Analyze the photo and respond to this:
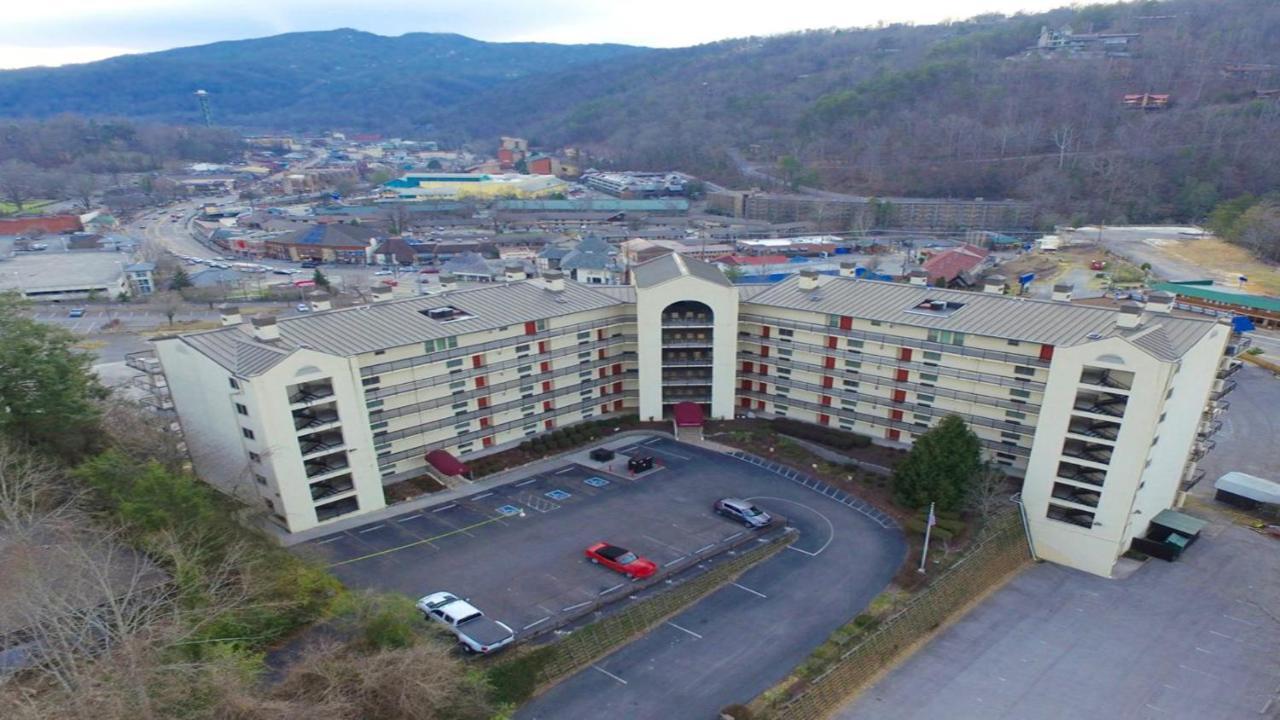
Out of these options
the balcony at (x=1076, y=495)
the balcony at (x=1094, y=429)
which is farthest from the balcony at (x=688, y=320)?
the balcony at (x=1076, y=495)

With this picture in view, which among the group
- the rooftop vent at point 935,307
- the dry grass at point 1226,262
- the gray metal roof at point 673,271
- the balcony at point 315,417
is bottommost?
the dry grass at point 1226,262

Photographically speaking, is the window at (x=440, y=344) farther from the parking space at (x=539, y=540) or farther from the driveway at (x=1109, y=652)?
the driveway at (x=1109, y=652)

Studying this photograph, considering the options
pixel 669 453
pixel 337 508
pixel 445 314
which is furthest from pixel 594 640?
pixel 445 314

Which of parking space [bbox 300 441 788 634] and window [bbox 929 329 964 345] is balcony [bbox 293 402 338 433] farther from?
window [bbox 929 329 964 345]

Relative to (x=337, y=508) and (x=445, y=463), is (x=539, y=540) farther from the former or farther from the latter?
(x=337, y=508)

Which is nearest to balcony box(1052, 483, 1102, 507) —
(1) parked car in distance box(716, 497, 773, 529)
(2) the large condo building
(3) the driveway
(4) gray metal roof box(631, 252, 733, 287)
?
(2) the large condo building

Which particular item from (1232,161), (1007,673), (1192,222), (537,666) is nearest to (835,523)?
(1007,673)
